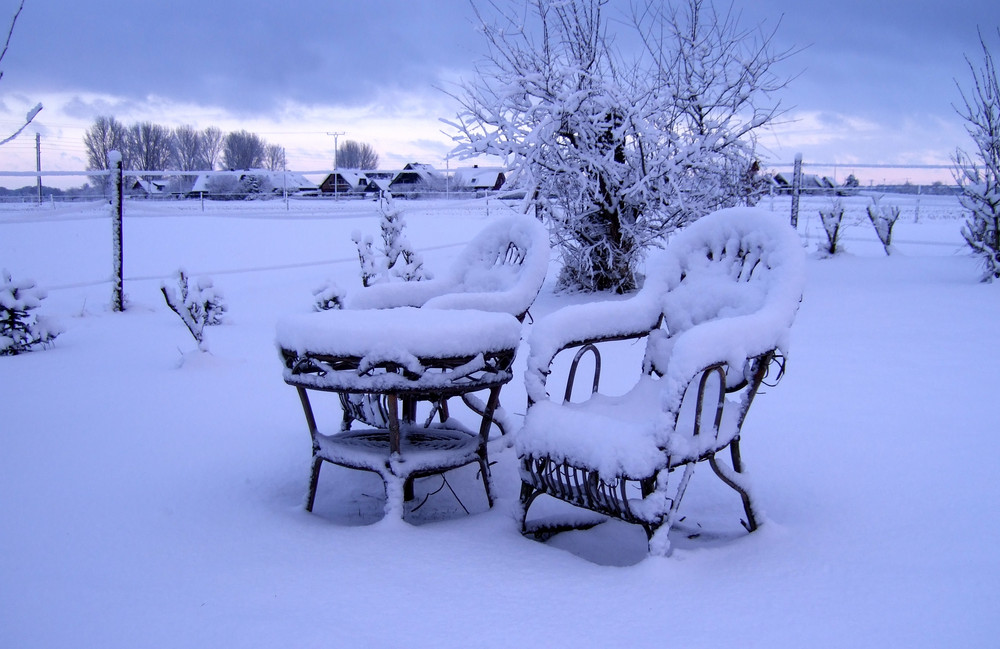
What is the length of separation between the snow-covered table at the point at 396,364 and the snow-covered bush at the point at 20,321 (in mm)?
3273

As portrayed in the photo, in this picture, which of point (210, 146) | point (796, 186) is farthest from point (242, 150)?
point (796, 186)

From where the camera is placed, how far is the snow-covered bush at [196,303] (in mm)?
4105

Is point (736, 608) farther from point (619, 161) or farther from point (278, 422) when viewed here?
point (619, 161)

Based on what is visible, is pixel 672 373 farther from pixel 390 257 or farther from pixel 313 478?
pixel 390 257

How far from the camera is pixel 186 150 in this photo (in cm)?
5131

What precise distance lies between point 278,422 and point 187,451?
46cm

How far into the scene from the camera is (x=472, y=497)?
2521mm

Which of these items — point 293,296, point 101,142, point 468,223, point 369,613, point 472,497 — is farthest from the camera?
point 101,142

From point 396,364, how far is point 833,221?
801 cm

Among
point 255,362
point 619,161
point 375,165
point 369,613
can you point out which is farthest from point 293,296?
point 375,165

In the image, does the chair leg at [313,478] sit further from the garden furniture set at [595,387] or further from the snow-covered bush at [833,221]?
the snow-covered bush at [833,221]

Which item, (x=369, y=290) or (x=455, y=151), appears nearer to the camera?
(x=369, y=290)

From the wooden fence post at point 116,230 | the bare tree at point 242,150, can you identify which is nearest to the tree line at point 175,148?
the bare tree at point 242,150

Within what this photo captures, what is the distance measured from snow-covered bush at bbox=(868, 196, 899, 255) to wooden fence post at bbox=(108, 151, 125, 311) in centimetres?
826
